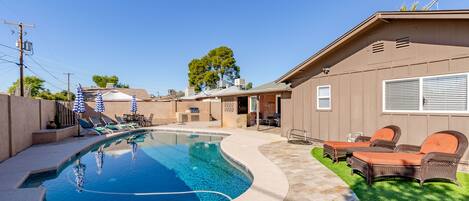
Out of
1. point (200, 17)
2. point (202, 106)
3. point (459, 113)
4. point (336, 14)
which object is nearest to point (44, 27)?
point (200, 17)

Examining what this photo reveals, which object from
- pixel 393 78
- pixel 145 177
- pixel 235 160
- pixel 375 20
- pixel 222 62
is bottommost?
pixel 145 177

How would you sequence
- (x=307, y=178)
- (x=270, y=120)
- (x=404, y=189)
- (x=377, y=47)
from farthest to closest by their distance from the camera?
(x=270, y=120)
(x=377, y=47)
(x=307, y=178)
(x=404, y=189)

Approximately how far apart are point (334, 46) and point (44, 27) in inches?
905

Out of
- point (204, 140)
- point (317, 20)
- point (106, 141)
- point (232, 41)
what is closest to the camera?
point (106, 141)

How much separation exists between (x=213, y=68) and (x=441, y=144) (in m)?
38.1

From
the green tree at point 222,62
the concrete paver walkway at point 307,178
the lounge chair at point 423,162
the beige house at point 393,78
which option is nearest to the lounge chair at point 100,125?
the concrete paver walkway at point 307,178

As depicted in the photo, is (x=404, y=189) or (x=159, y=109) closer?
(x=404, y=189)

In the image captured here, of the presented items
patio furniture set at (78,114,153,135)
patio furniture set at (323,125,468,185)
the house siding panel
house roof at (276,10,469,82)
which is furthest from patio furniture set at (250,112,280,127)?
patio furniture set at (323,125,468,185)

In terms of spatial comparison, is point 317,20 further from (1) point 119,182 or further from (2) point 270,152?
(1) point 119,182

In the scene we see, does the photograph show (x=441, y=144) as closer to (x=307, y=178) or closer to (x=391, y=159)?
(x=391, y=159)

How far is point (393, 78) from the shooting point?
25.5 ft

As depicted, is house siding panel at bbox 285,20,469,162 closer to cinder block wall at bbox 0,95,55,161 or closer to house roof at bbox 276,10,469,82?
house roof at bbox 276,10,469,82

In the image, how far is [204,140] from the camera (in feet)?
47.4

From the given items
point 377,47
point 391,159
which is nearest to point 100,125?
point 377,47
